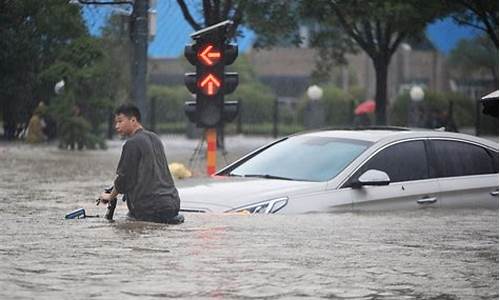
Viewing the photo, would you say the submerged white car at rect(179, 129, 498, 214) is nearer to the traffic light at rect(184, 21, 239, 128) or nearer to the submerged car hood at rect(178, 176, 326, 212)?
the submerged car hood at rect(178, 176, 326, 212)

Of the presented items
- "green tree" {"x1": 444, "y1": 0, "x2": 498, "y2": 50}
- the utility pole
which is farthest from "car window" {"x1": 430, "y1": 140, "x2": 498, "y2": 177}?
"green tree" {"x1": 444, "y1": 0, "x2": 498, "y2": 50}

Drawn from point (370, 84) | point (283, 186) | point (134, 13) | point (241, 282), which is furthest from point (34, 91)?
point (370, 84)

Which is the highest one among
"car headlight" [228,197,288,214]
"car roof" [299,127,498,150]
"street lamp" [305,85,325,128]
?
"street lamp" [305,85,325,128]

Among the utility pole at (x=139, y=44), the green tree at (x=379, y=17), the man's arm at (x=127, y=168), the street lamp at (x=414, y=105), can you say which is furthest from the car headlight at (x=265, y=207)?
the street lamp at (x=414, y=105)

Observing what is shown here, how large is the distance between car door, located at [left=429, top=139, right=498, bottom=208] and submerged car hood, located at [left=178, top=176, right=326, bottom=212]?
1.67 meters

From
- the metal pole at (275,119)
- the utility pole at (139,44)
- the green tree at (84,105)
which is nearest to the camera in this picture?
the utility pole at (139,44)

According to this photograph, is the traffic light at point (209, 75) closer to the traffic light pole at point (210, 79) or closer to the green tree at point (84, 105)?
the traffic light pole at point (210, 79)

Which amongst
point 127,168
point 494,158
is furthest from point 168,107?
point 127,168

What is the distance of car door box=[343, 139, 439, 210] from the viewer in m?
12.8

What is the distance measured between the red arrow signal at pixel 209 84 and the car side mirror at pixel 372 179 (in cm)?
593

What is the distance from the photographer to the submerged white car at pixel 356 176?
12.3m

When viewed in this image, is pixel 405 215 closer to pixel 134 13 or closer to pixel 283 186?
pixel 283 186

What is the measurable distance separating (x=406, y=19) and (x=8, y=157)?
8.32m

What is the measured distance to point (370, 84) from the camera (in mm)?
68188
